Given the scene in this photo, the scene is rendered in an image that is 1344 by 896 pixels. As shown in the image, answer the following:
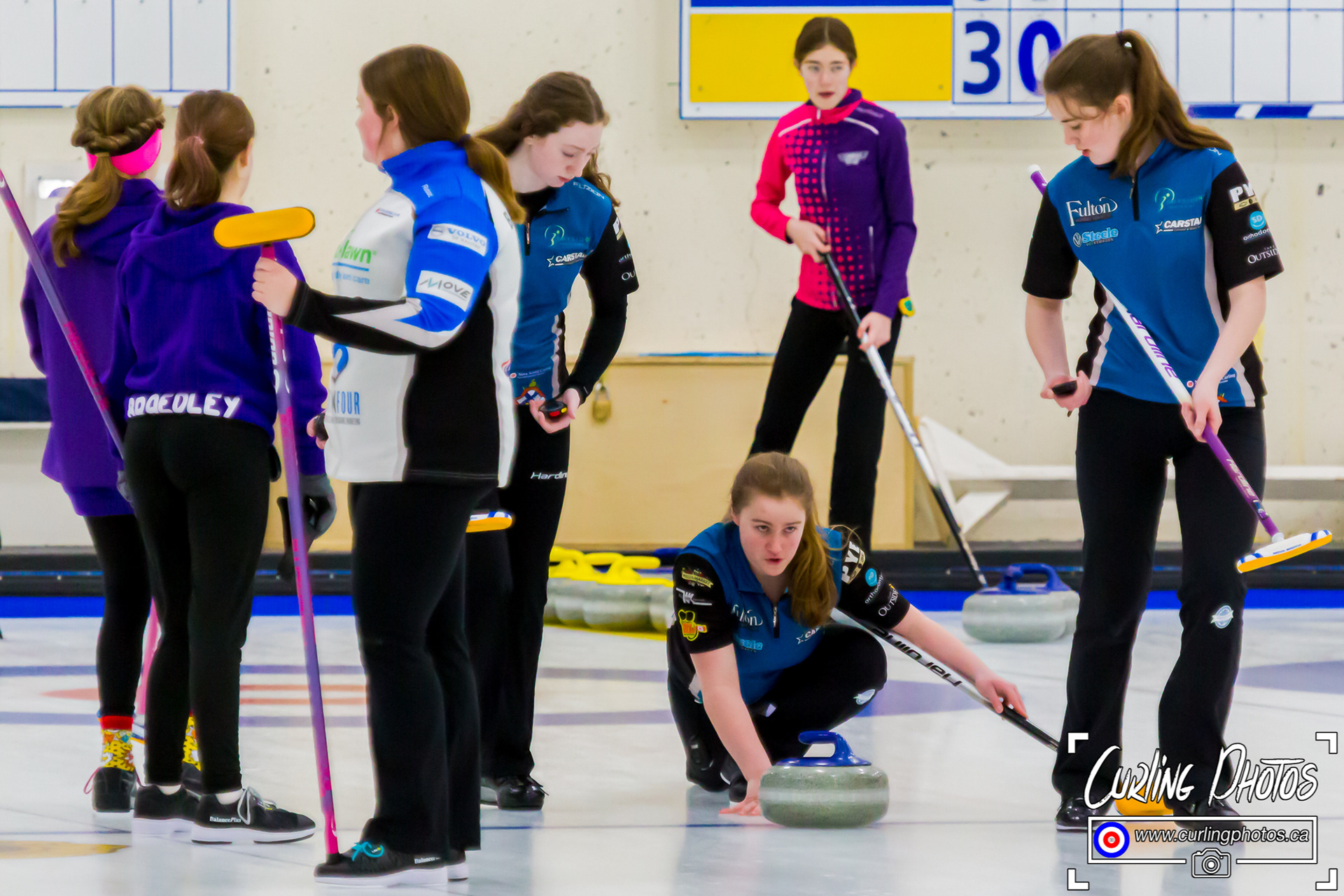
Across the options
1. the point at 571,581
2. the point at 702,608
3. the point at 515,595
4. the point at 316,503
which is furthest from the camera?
the point at 571,581

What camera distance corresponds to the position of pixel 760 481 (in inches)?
95.5

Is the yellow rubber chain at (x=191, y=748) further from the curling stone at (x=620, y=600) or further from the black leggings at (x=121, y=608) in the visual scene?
the curling stone at (x=620, y=600)

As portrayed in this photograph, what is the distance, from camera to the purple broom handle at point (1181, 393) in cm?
225

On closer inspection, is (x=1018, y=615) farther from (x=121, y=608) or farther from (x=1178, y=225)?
(x=121, y=608)

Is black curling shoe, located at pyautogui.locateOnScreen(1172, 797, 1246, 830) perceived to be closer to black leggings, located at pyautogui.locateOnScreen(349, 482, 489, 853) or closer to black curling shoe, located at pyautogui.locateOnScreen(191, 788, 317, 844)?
black leggings, located at pyautogui.locateOnScreen(349, 482, 489, 853)

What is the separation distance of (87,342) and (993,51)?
4.25 m

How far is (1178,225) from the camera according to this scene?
2281mm

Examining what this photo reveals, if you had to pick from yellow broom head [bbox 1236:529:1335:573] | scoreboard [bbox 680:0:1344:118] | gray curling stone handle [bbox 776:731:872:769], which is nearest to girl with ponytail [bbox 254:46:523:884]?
gray curling stone handle [bbox 776:731:872:769]

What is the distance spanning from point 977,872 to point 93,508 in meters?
1.48

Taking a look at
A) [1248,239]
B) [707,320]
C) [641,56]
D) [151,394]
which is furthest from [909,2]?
[151,394]

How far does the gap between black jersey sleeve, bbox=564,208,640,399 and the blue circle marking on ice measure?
116 centimetres

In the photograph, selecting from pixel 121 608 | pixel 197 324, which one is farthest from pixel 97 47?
pixel 197 324

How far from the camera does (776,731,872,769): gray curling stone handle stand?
243cm

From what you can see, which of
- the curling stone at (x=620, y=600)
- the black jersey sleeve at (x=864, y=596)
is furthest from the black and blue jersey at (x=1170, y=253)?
the curling stone at (x=620, y=600)
